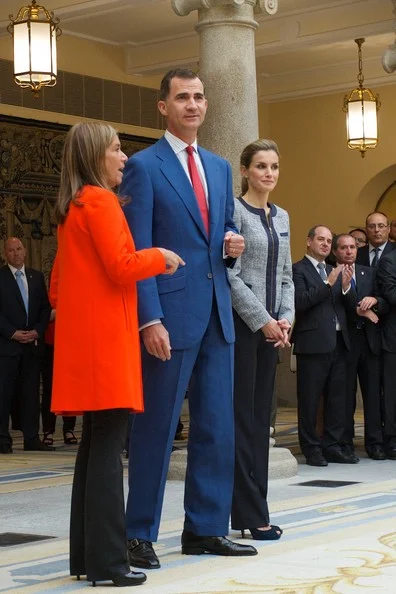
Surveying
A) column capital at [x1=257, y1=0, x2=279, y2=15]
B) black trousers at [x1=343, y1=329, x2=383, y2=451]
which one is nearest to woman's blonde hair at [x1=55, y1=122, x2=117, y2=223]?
column capital at [x1=257, y1=0, x2=279, y2=15]

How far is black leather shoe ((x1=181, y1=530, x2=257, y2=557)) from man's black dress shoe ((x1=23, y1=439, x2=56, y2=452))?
5.72 metres

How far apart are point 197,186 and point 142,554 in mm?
1461

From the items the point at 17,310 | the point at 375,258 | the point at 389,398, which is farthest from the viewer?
the point at 17,310

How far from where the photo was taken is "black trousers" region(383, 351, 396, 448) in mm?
9492

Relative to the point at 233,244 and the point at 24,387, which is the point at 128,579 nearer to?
the point at 233,244

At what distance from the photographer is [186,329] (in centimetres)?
507

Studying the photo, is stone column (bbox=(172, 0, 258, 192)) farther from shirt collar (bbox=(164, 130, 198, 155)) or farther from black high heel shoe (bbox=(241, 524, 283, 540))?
black high heel shoe (bbox=(241, 524, 283, 540))

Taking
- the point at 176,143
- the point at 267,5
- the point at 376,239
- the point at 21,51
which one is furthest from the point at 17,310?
the point at 176,143

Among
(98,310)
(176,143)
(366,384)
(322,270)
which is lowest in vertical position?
(366,384)

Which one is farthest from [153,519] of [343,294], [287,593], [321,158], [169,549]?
[321,158]

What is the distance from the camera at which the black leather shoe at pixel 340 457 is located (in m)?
9.23

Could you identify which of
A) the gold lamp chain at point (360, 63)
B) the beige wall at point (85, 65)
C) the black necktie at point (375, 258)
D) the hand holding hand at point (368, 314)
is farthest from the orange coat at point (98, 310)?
the gold lamp chain at point (360, 63)

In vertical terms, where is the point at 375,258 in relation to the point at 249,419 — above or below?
above

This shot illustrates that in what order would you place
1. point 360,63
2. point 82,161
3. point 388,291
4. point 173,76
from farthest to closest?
1. point 360,63
2. point 388,291
3. point 173,76
4. point 82,161
